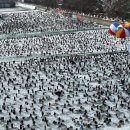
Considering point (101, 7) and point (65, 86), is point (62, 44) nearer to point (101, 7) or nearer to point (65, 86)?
point (65, 86)

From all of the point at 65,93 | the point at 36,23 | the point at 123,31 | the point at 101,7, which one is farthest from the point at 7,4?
the point at 65,93

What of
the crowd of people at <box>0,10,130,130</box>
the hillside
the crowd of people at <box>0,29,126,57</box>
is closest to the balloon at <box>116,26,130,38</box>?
the crowd of people at <box>0,10,130,130</box>

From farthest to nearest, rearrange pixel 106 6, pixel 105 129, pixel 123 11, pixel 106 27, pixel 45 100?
pixel 106 6 → pixel 123 11 → pixel 106 27 → pixel 45 100 → pixel 105 129

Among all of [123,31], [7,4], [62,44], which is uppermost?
[123,31]

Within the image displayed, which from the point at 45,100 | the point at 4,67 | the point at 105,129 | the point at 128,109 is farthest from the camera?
the point at 4,67

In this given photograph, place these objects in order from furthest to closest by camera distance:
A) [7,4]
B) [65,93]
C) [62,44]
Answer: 1. [7,4]
2. [62,44]
3. [65,93]

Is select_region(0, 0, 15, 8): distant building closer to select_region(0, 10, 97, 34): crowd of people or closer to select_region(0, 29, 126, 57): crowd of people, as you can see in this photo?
select_region(0, 10, 97, 34): crowd of people

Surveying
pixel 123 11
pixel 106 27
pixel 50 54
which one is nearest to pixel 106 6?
pixel 123 11

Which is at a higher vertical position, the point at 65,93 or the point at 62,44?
the point at 65,93

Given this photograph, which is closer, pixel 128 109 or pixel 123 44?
pixel 128 109

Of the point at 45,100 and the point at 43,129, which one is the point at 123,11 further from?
the point at 43,129
